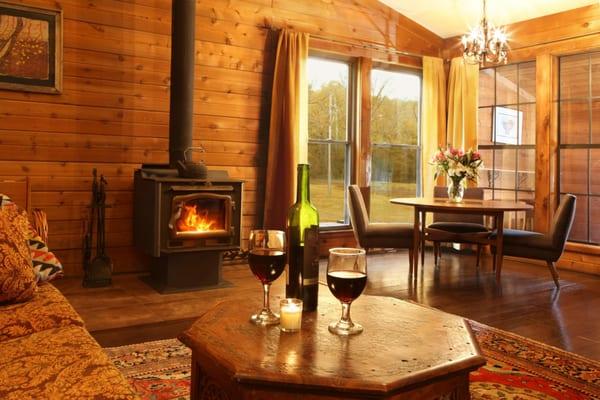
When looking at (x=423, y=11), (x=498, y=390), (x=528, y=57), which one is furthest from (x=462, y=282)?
(x=423, y=11)

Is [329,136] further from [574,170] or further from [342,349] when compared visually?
[342,349]

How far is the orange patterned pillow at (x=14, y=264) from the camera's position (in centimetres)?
178

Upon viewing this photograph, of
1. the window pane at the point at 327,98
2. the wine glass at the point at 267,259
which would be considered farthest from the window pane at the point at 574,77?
the wine glass at the point at 267,259

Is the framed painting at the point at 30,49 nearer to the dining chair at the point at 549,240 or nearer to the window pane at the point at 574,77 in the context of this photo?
the dining chair at the point at 549,240

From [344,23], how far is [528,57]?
195 cm

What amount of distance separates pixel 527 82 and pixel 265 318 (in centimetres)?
526

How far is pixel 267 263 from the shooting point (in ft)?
4.51

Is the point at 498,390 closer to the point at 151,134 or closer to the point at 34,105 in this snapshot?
the point at 151,134

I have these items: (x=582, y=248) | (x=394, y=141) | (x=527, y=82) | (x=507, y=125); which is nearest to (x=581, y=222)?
(x=582, y=248)

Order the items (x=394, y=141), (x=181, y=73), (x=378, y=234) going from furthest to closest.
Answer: (x=394, y=141) → (x=378, y=234) → (x=181, y=73)

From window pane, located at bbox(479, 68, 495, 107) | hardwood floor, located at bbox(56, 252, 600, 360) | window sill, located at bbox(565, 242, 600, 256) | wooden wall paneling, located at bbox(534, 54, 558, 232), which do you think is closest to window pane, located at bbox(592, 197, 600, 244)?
window sill, located at bbox(565, 242, 600, 256)

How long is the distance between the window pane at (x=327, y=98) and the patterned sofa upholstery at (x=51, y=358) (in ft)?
13.3

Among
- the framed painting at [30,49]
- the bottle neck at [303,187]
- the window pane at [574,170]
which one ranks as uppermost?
the framed painting at [30,49]

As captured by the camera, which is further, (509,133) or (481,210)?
(509,133)
